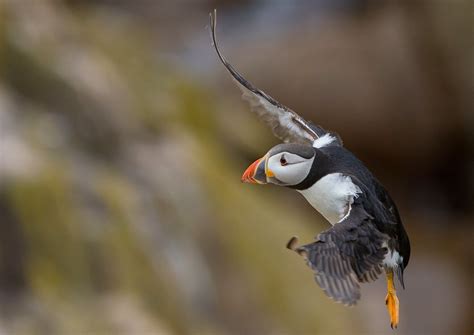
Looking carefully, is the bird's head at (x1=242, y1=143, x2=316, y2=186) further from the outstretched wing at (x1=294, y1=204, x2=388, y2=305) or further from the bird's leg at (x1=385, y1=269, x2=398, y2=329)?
the bird's leg at (x1=385, y1=269, x2=398, y2=329)

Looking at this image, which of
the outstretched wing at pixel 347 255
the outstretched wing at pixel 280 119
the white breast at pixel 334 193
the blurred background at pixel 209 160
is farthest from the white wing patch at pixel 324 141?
the blurred background at pixel 209 160

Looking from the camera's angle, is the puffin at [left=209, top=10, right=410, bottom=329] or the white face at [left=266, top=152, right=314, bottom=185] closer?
the puffin at [left=209, top=10, right=410, bottom=329]

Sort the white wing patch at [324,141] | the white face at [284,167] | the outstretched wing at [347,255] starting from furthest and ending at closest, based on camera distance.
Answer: the white wing patch at [324,141]
the white face at [284,167]
the outstretched wing at [347,255]

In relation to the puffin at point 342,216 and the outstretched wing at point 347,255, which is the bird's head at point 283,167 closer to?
the puffin at point 342,216

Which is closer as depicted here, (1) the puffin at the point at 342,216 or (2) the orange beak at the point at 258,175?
(1) the puffin at the point at 342,216

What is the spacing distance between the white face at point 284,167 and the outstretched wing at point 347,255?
0.20m

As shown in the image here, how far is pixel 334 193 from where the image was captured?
277cm

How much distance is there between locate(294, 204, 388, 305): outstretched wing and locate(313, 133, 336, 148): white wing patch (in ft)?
1.51

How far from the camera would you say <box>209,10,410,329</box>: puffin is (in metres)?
2.54

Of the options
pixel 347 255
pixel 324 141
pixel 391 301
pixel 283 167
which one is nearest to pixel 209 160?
pixel 324 141

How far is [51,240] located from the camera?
6414mm

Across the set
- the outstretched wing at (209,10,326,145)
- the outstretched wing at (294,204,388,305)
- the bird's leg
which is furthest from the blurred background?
the outstretched wing at (294,204,388,305)

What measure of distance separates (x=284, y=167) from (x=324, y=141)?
0.51 m

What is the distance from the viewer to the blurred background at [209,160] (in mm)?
6449
